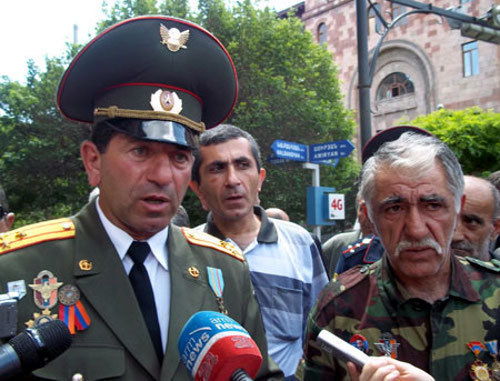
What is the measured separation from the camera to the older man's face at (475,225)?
3413 mm

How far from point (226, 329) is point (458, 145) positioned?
14139 mm

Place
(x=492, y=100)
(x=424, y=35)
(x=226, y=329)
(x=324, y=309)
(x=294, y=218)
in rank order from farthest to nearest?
(x=424, y=35) < (x=492, y=100) < (x=294, y=218) < (x=324, y=309) < (x=226, y=329)

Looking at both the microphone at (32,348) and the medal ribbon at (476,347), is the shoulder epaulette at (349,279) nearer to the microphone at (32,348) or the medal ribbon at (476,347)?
the medal ribbon at (476,347)

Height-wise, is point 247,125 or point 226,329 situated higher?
point 247,125

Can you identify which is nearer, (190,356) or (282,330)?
(190,356)

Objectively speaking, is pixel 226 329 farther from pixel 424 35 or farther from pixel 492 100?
pixel 424 35

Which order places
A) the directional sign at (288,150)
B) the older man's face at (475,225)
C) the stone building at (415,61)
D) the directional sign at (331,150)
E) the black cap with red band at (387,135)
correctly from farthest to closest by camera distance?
the stone building at (415,61)
the directional sign at (331,150)
the directional sign at (288,150)
the older man's face at (475,225)
the black cap with red band at (387,135)

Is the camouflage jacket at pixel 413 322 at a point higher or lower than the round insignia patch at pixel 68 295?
lower

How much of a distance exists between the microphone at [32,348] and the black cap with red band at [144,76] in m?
0.83

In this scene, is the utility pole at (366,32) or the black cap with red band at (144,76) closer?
the black cap with red band at (144,76)

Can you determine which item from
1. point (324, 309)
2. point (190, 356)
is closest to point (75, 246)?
point (190, 356)

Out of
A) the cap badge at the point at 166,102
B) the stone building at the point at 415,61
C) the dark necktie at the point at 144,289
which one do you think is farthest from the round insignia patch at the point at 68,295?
the stone building at the point at 415,61

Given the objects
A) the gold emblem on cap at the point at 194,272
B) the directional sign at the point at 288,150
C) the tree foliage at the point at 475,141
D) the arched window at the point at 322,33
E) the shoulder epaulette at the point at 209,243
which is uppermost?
the arched window at the point at 322,33

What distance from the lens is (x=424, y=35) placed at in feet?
83.4
